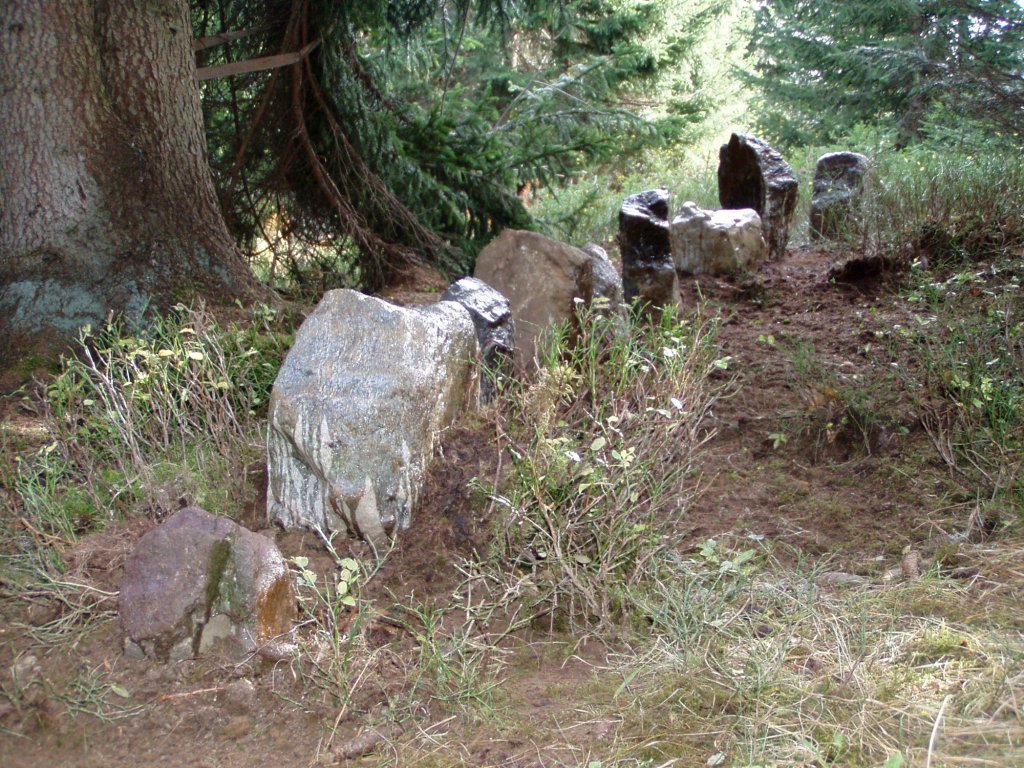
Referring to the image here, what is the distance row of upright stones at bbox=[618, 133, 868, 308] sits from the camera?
6430 millimetres

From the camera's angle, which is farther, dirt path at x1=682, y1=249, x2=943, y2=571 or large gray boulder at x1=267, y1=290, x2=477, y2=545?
dirt path at x1=682, y1=249, x2=943, y2=571

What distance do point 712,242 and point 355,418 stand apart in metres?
5.02

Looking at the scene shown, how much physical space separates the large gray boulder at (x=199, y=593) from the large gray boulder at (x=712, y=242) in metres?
5.51

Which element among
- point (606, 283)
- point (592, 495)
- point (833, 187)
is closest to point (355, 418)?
point (592, 495)

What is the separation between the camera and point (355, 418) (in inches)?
130

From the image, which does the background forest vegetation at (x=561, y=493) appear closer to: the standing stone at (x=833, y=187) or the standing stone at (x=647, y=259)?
the standing stone at (x=647, y=259)

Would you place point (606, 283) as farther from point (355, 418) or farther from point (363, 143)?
point (355, 418)

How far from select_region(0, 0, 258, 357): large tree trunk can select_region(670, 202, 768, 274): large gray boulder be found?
13.3ft

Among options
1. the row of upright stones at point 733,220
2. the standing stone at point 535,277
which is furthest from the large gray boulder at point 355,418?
the row of upright stones at point 733,220

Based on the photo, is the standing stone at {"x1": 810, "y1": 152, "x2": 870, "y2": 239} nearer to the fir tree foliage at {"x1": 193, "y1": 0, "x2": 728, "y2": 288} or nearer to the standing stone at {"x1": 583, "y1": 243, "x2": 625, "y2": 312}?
the fir tree foliage at {"x1": 193, "y1": 0, "x2": 728, "y2": 288}

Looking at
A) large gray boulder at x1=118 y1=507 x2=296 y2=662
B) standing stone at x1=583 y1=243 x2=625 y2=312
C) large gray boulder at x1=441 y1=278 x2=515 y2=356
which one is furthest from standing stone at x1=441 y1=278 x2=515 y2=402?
large gray boulder at x1=118 y1=507 x2=296 y2=662

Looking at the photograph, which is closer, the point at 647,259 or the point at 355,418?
the point at 355,418

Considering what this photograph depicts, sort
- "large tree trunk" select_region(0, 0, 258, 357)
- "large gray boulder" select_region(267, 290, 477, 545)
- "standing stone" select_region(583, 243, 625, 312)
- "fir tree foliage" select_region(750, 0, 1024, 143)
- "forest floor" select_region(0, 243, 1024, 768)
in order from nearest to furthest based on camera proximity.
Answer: "forest floor" select_region(0, 243, 1024, 768) < "large gray boulder" select_region(267, 290, 477, 545) < "large tree trunk" select_region(0, 0, 258, 357) < "standing stone" select_region(583, 243, 625, 312) < "fir tree foliage" select_region(750, 0, 1024, 143)

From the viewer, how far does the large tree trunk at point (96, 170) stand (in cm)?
450
